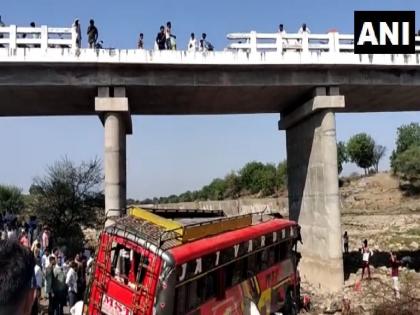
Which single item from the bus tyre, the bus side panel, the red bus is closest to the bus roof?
the red bus

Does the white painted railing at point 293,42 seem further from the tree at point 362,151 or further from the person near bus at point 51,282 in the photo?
the tree at point 362,151

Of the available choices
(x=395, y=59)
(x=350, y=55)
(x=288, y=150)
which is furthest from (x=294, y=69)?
(x=288, y=150)

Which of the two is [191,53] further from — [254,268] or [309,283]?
[309,283]

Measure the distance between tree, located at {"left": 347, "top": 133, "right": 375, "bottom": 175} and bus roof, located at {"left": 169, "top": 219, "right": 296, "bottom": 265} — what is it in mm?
86299

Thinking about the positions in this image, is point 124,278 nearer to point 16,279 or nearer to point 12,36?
point 16,279

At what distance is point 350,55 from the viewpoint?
62.3ft

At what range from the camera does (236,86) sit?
62.5 ft

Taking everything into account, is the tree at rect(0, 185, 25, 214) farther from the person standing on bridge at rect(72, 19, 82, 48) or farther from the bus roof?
the bus roof

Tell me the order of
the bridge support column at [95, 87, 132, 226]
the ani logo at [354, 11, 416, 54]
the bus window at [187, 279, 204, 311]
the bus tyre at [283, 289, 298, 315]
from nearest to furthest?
the bus window at [187, 279, 204, 311] < the bus tyre at [283, 289, 298, 315] < the bridge support column at [95, 87, 132, 226] < the ani logo at [354, 11, 416, 54]

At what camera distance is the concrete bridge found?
1752 cm

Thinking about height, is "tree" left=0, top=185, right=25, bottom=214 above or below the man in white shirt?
below

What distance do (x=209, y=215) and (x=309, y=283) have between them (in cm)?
813

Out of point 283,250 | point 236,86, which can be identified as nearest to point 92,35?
point 236,86

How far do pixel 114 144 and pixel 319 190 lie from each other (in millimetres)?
7939
